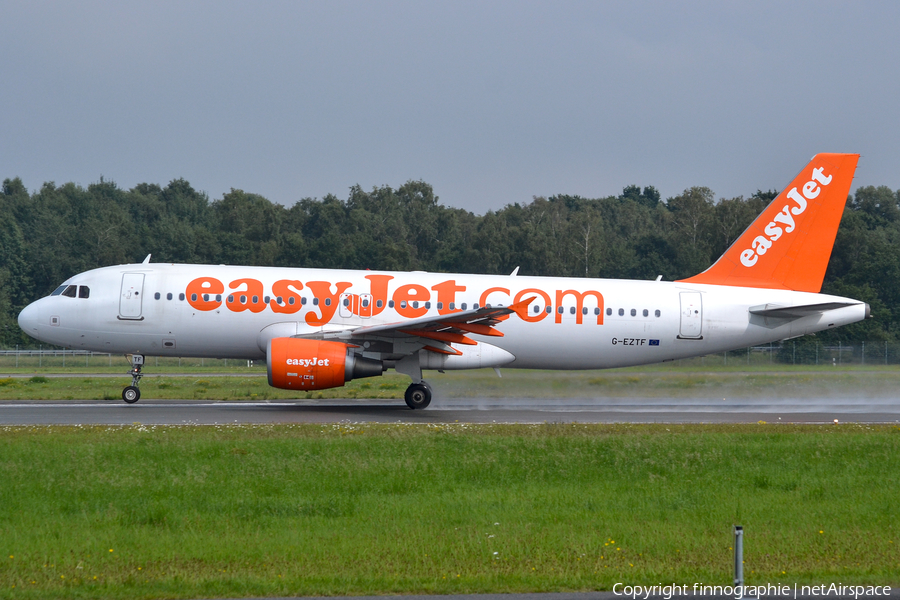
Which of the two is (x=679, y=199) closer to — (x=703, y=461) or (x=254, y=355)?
(x=254, y=355)

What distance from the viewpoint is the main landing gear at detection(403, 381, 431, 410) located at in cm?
2323

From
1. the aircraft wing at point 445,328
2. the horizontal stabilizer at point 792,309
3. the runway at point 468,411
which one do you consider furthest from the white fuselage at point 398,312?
the runway at point 468,411

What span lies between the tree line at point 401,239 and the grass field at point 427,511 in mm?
39939

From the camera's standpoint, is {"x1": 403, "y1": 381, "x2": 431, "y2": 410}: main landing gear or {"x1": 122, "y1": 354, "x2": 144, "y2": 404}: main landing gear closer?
{"x1": 403, "y1": 381, "x2": 431, "y2": 410}: main landing gear

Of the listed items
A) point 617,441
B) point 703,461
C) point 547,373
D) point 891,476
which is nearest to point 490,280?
point 547,373

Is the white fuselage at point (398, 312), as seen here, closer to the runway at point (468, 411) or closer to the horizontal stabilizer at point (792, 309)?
the horizontal stabilizer at point (792, 309)

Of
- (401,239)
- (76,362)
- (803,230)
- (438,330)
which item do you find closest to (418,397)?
(438,330)

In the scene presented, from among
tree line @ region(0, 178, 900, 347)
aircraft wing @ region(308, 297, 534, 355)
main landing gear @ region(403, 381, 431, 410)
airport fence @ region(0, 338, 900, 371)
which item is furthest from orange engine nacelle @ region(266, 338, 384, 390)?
tree line @ region(0, 178, 900, 347)

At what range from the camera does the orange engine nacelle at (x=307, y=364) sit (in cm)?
2134

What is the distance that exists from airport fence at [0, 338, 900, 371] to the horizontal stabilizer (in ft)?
7.08

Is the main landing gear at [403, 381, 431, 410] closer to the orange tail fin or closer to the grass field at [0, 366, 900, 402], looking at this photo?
the grass field at [0, 366, 900, 402]

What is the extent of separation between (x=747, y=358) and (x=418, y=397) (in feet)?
54.3

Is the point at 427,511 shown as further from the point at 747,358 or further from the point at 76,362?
the point at 76,362

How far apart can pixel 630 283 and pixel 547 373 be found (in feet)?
11.8
